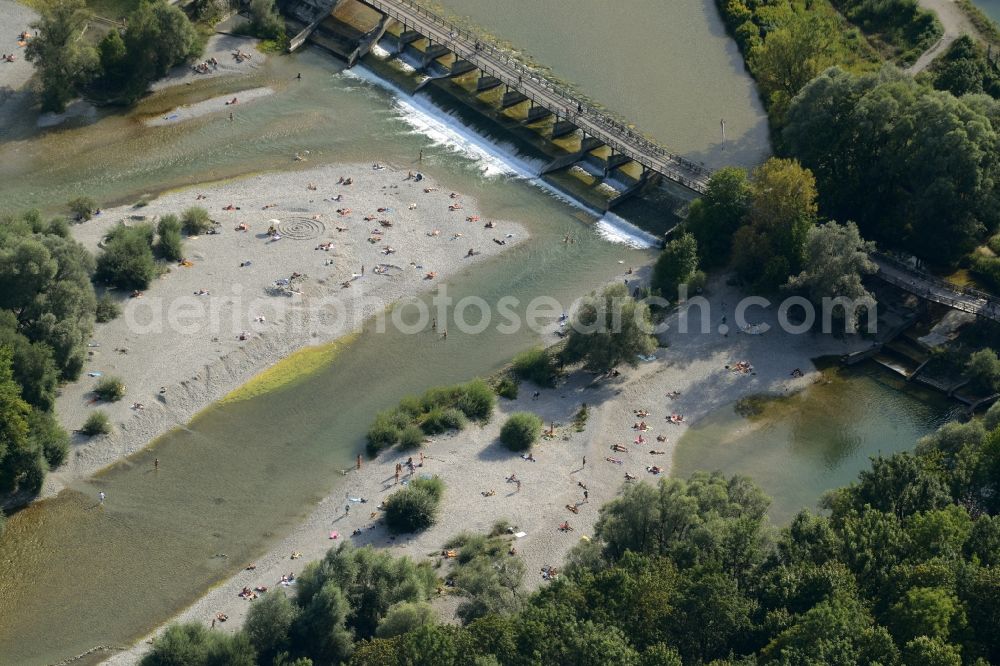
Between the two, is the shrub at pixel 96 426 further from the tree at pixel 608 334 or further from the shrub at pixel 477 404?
the tree at pixel 608 334

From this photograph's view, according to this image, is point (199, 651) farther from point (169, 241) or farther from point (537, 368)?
point (169, 241)

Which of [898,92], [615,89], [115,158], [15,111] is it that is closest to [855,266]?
[898,92]

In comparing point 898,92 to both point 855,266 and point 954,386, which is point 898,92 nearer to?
point 855,266

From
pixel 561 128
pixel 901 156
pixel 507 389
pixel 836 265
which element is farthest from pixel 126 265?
pixel 901 156

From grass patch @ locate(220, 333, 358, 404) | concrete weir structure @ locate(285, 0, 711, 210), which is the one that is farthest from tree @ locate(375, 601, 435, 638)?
concrete weir structure @ locate(285, 0, 711, 210)

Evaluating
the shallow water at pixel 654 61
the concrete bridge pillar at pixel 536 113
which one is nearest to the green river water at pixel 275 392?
the shallow water at pixel 654 61
